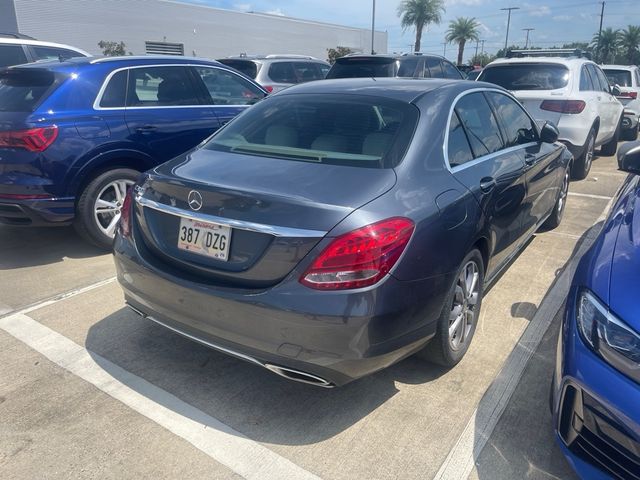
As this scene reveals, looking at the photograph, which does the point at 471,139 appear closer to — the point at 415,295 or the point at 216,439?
the point at 415,295

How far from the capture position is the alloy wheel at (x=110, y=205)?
4941 mm

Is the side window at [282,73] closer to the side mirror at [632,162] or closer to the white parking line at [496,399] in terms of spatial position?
the white parking line at [496,399]

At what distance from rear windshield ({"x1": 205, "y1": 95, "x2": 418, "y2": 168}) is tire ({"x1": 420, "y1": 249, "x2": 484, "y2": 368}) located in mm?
757

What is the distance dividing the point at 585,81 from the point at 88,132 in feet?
22.6

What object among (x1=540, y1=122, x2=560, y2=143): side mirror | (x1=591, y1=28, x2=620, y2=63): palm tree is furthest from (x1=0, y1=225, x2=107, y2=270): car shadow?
(x1=591, y1=28, x2=620, y2=63): palm tree

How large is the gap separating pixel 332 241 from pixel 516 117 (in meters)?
2.75

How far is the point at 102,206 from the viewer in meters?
4.95

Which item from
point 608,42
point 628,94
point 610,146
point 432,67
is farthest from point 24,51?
point 608,42

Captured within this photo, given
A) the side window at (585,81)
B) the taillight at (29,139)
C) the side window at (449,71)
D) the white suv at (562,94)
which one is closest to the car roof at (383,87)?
the taillight at (29,139)

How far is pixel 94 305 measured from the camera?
3.96 m

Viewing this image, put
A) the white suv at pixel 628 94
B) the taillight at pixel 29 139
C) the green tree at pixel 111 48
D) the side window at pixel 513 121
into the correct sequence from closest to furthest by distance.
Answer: the side window at pixel 513 121 < the taillight at pixel 29 139 < the white suv at pixel 628 94 < the green tree at pixel 111 48

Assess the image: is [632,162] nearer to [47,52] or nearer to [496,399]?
[496,399]

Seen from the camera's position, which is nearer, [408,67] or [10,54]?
[10,54]

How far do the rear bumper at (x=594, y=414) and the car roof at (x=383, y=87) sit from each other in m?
1.63
